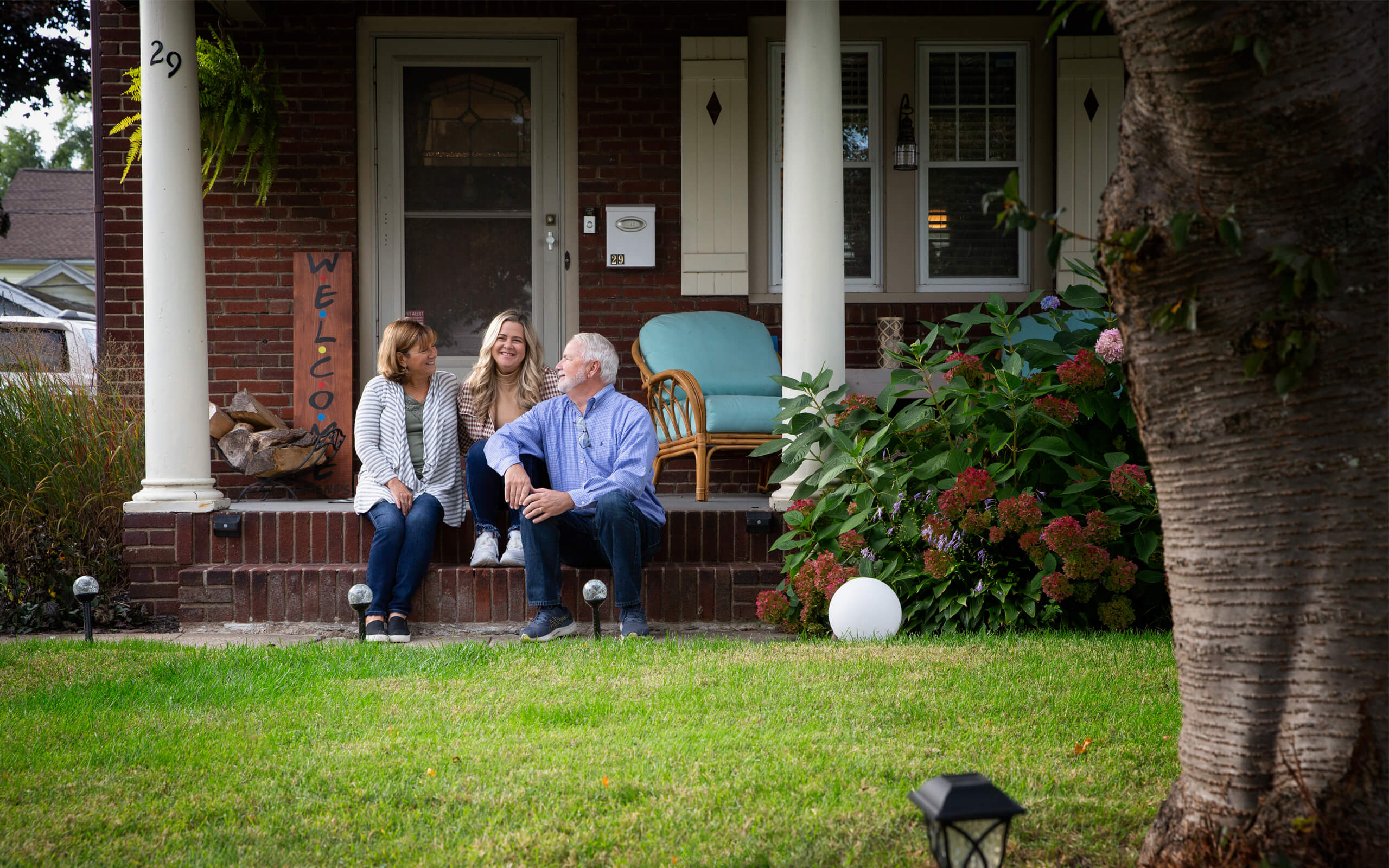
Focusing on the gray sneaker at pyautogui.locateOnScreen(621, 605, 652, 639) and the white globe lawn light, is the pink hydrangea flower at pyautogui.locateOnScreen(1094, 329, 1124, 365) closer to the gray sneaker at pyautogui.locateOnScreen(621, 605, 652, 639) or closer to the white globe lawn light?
the white globe lawn light

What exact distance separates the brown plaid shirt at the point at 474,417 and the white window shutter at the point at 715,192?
1714mm

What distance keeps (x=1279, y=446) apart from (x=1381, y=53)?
511mm

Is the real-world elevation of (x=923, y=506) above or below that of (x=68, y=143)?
below

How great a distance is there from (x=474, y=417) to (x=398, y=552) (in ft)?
2.17

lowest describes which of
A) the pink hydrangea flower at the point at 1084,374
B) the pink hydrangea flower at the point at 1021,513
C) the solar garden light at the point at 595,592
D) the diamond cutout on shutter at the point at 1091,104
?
the solar garden light at the point at 595,592

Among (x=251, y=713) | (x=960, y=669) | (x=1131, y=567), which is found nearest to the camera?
(x=251, y=713)

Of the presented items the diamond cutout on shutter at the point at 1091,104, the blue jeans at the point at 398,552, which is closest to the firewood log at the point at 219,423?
the blue jeans at the point at 398,552

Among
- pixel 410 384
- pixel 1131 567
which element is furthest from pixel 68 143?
pixel 1131 567

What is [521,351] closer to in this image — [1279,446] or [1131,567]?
[1131,567]

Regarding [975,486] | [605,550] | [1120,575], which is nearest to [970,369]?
[975,486]

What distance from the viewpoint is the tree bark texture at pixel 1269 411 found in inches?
55.8

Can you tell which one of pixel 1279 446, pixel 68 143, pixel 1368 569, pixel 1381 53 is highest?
pixel 68 143

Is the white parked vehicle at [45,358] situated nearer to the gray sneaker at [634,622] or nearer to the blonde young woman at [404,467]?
the blonde young woman at [404,467]

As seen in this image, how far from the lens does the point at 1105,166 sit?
6383 millimetres
